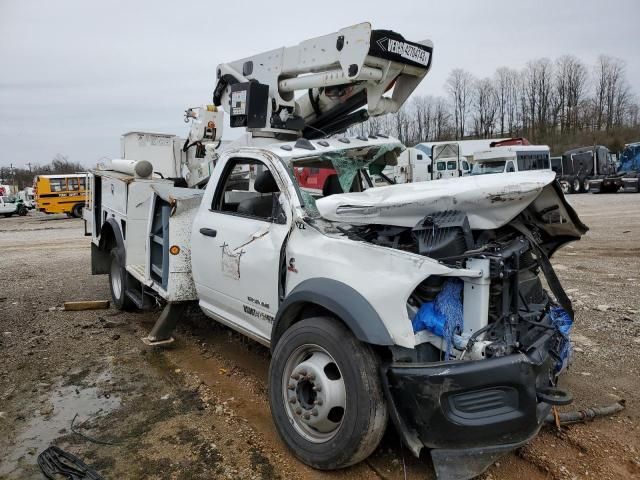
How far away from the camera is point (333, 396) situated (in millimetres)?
2855

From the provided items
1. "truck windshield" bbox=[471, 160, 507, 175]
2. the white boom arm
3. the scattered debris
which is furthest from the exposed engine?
"truck windshield" bbox=[471, 160, 507, 175]

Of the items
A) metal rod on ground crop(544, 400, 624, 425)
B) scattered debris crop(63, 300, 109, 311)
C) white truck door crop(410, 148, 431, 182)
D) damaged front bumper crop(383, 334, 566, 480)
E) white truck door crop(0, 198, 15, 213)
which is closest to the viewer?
damaged front bumper crop(383, 334, 566, 480)

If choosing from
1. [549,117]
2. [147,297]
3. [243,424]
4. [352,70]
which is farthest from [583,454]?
[549,117]

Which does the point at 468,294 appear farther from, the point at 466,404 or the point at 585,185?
the point at 585,185

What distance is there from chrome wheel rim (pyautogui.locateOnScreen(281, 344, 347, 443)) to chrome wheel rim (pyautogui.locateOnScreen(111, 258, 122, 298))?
4.07 meters

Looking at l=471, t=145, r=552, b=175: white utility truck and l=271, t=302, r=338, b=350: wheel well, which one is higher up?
l=471, t=145, r=552, b=175: white utility truck

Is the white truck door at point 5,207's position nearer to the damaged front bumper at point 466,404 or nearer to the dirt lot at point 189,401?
the dirt lot at point 189,401

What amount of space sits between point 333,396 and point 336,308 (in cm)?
51

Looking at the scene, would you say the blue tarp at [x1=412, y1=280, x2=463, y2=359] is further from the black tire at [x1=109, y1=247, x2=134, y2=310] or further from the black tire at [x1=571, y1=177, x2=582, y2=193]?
the black tire at [x1=571, y1=177, x2=582, y2=193]

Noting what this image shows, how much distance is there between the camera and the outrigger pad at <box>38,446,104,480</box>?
117 inches

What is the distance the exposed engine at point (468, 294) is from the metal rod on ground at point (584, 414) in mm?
888

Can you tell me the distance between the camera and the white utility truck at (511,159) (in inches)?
1129

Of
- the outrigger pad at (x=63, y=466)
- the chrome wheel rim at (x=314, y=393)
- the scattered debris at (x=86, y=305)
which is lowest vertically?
the outrigger pad at (x=63, y=466)

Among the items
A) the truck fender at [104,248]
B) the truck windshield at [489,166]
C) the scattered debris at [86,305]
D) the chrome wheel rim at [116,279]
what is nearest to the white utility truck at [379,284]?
the chrome wheel rim at [116,279]
